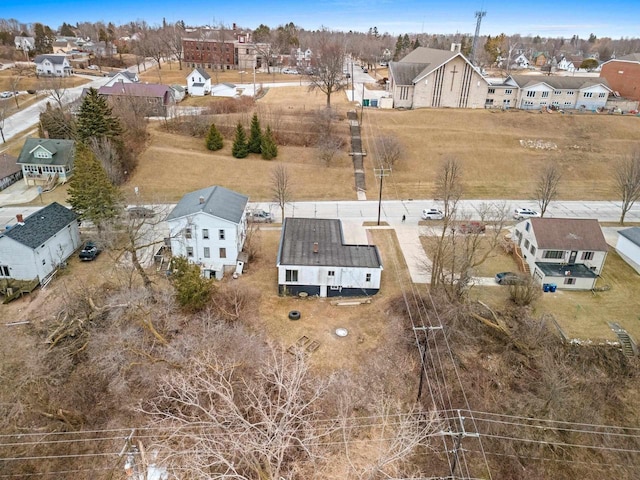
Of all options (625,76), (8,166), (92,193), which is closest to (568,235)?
(92,193)

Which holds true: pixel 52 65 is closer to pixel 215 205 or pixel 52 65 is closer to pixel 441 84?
pixel 441 84

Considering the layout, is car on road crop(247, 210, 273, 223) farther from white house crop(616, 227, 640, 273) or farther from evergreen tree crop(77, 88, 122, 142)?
white house crop(616, 227, 640, 273)

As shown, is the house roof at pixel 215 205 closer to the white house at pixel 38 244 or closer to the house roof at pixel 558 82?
the white house at pixel 38 244

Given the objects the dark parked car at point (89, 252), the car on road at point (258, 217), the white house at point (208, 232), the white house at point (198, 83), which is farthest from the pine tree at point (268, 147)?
the white house at point (198, 83)

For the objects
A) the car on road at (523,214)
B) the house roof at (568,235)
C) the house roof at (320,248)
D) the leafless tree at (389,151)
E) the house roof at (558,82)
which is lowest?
the car on road at (523,214)

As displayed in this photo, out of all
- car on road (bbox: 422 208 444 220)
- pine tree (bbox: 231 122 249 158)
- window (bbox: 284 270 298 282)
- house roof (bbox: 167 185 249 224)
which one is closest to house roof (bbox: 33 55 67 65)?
pine tree (bbox: 231 122 249 158)
